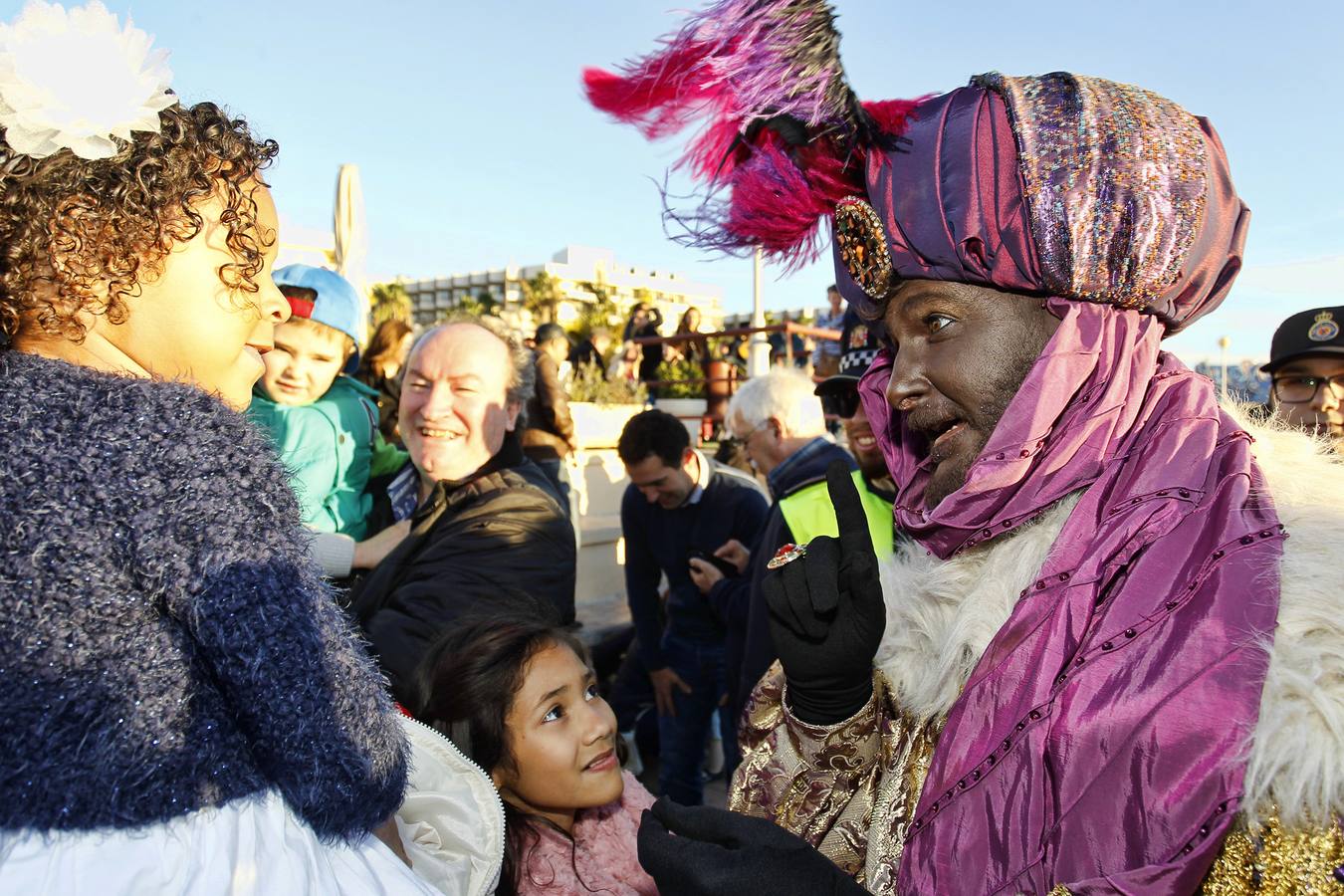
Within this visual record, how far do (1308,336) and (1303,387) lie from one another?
0.20 meters

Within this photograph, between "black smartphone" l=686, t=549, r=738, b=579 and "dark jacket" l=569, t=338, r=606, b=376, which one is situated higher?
"dark jacket" l=569, t=338, r=606, b=376

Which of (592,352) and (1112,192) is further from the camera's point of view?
(592,352)

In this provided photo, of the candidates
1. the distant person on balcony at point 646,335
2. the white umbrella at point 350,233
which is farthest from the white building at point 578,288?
the white umbrella at point 350,233

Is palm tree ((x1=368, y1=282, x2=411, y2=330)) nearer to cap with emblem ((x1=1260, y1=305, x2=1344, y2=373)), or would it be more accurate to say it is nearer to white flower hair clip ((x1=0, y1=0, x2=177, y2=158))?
white flower hair clip ((x1=0, y1=0, x2=177, y2=158))

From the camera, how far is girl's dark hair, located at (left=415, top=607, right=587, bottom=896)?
80.8 inches

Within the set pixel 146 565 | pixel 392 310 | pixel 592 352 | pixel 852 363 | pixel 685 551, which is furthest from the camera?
pixel 592 352

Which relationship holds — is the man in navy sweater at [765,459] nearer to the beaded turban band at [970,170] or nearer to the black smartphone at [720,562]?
the black smartphone at [720,562]

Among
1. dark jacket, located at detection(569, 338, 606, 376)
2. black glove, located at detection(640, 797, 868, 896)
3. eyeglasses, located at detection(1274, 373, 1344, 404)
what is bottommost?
black glove, located at detection(640, 797, 868, 896)

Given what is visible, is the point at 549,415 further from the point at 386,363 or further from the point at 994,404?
A: the point at 994,404

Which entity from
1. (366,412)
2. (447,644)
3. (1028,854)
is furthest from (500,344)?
(1028,854)

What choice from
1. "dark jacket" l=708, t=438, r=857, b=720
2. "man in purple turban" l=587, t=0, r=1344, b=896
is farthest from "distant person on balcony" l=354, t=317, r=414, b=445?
"man in purple turban" l=587, t=0, r=1344, b=896

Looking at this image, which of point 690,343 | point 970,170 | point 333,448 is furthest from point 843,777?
point 690,343

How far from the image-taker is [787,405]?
393 cm

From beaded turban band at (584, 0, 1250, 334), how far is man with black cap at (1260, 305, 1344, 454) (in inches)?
91.2
